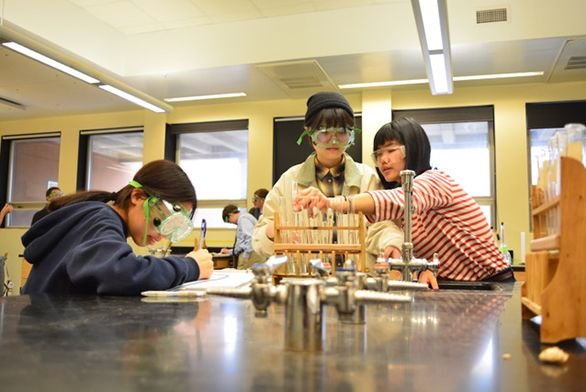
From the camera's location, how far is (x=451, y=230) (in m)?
1.46

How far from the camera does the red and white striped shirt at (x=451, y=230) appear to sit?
4.60 feet

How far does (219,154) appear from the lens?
20.2ft

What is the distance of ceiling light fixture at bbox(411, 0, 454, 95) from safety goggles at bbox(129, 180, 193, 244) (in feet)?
5.81

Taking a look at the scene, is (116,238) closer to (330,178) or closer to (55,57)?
(330,178)

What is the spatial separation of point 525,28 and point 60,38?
3877 mm

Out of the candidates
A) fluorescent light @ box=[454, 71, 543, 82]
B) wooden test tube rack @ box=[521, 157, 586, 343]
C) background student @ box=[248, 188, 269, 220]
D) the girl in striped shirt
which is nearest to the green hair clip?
the girl in striped shirt

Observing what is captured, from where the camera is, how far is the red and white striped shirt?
55.2 inches

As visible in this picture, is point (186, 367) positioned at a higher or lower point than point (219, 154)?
lower

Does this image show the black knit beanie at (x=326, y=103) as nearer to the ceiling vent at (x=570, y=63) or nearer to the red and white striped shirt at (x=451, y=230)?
the red and white striped shirt at (x=451, y=230)

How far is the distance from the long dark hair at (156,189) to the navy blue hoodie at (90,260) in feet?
0.41

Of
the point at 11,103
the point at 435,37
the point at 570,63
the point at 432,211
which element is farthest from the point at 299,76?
the point at 11,103

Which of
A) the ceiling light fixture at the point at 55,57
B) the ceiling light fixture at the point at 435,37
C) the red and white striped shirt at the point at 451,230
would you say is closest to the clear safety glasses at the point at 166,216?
the red and white striped shirt at the point at 451,230

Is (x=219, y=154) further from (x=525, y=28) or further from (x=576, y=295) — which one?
(x=576, y=295)

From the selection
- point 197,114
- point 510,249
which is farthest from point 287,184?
point 197,114
